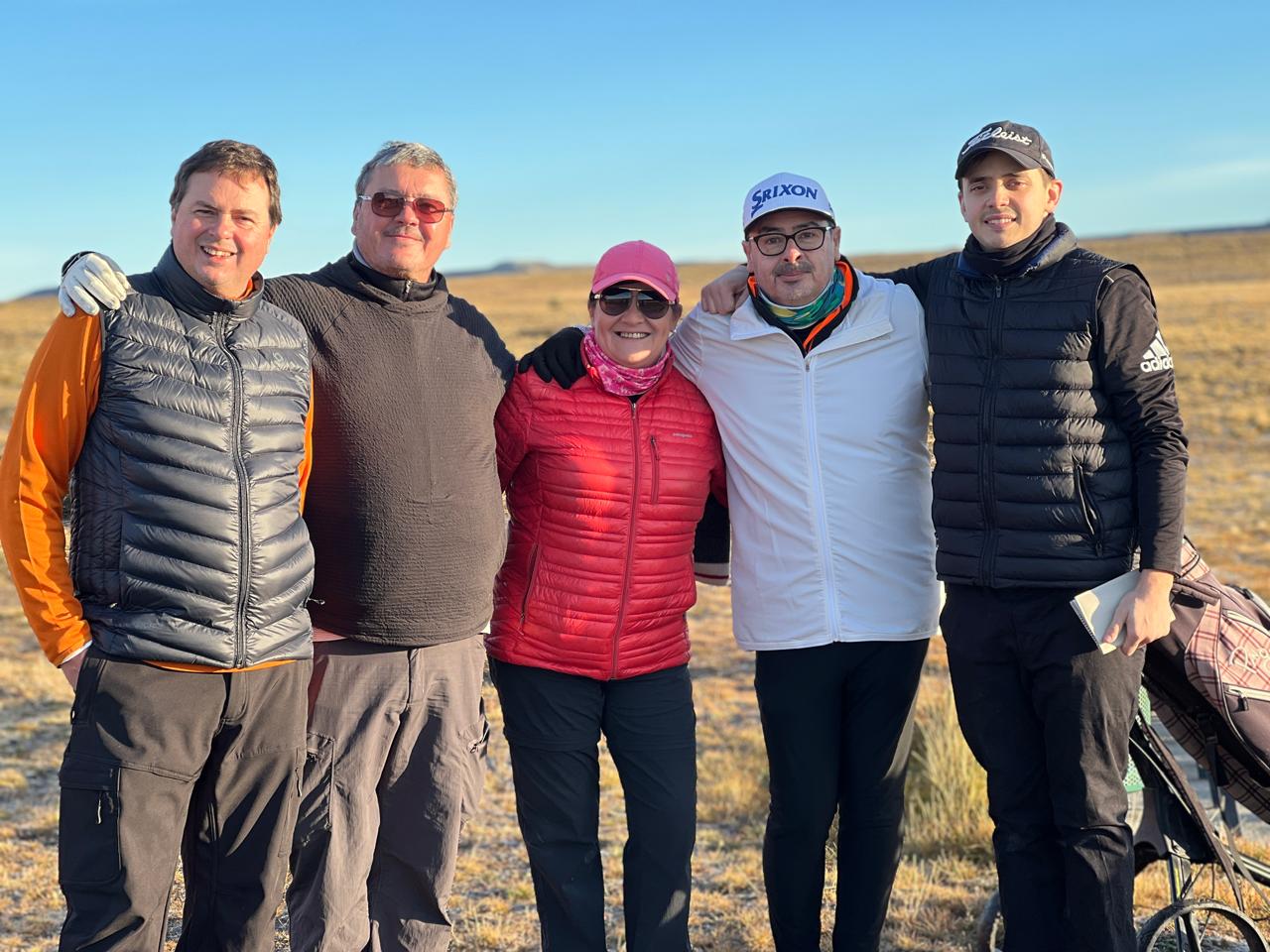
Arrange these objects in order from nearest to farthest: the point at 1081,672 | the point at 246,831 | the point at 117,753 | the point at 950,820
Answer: the point at 117,753, the point at 246,831, the point at 1081,672, the point at 950,820

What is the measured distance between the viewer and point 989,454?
3.53 m

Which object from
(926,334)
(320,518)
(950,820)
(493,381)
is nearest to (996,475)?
(926,334)

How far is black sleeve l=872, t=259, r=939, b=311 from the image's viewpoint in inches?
157

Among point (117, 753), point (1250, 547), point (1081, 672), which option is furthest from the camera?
point (1250, 547)

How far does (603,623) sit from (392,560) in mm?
665

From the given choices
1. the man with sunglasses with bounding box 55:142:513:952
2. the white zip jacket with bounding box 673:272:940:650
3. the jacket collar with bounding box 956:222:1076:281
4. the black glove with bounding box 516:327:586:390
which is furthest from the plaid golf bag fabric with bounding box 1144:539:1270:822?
the man with sunglasses with bounding box 55:142:513:952

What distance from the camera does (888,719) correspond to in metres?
3.83

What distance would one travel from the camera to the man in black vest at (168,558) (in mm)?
2953

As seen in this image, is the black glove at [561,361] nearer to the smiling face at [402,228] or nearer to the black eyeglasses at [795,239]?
the smiling face at [402,228]

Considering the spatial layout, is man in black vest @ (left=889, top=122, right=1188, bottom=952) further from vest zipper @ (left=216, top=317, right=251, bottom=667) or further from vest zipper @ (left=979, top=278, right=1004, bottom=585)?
vest zipper @ (left=216, top=317, right=251, bottom=667)

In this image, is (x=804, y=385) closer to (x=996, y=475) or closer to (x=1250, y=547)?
(x=996, y=475)

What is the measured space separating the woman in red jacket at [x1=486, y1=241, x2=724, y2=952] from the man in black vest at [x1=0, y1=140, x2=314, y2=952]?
80 cm

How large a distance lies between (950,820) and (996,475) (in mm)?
3066

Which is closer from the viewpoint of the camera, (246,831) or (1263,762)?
(246,831)
